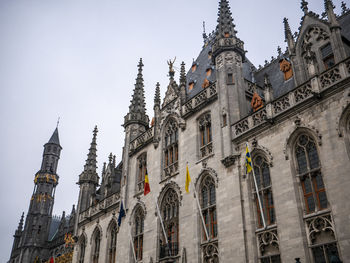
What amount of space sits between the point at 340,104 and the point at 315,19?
7.44 m

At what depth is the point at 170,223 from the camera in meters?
24.1

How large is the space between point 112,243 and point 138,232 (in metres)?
4.36

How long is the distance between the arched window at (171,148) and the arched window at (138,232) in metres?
4.04

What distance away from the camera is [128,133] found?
110 ft

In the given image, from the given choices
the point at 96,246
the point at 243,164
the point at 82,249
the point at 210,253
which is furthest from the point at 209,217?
the point at 82,249

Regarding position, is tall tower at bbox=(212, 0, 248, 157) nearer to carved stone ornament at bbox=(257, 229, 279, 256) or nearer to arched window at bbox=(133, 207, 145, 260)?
carved stone ornament at bbox=(257, 229, 279, 256)

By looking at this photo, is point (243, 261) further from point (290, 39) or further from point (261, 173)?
point (290, 39)

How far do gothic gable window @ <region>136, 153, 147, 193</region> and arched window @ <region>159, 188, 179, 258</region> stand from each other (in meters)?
4.06

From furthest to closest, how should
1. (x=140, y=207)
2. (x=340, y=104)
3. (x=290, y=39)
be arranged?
(x=140, y=207) → (x=290, y=39) → (x=340, y=104)

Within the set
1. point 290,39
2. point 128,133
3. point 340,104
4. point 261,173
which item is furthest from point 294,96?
point 128,133

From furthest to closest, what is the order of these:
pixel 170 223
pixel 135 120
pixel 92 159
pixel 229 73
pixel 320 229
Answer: pixel 92 159
pixel 135 120
pixel 170 223
pixel 229 73
pixel 320 229

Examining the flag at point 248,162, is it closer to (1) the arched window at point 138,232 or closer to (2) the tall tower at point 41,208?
(1) the arched window at point 138,232

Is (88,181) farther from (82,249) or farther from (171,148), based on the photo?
(171,148)

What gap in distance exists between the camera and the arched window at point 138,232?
2637 cm
